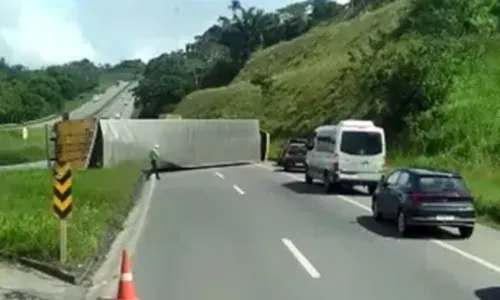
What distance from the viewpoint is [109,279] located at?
1393 centimetres

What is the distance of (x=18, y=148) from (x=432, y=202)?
5184 cm

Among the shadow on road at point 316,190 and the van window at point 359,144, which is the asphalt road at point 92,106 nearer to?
the shadow on road at point 316,190

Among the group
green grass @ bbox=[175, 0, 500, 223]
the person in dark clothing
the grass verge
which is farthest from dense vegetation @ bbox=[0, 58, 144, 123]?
the grass verge

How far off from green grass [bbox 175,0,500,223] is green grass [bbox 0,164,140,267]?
32.1ft

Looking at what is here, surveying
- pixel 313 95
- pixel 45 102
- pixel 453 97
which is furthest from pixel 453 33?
pixel 45 102

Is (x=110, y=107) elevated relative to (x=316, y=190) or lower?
lower

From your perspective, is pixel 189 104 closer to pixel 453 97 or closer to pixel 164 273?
pixel 453 97

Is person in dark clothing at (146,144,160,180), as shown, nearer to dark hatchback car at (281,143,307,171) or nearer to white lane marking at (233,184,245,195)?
white lane marking at (233,184,245,195)

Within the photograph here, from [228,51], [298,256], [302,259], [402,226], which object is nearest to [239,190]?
[402,226]

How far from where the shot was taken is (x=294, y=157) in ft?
157

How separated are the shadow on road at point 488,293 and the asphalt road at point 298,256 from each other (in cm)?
1

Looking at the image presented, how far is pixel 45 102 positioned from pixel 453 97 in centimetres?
7795

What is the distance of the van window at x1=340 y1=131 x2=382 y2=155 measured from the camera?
31.2m

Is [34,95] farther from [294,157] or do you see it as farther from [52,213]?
[52,213]
